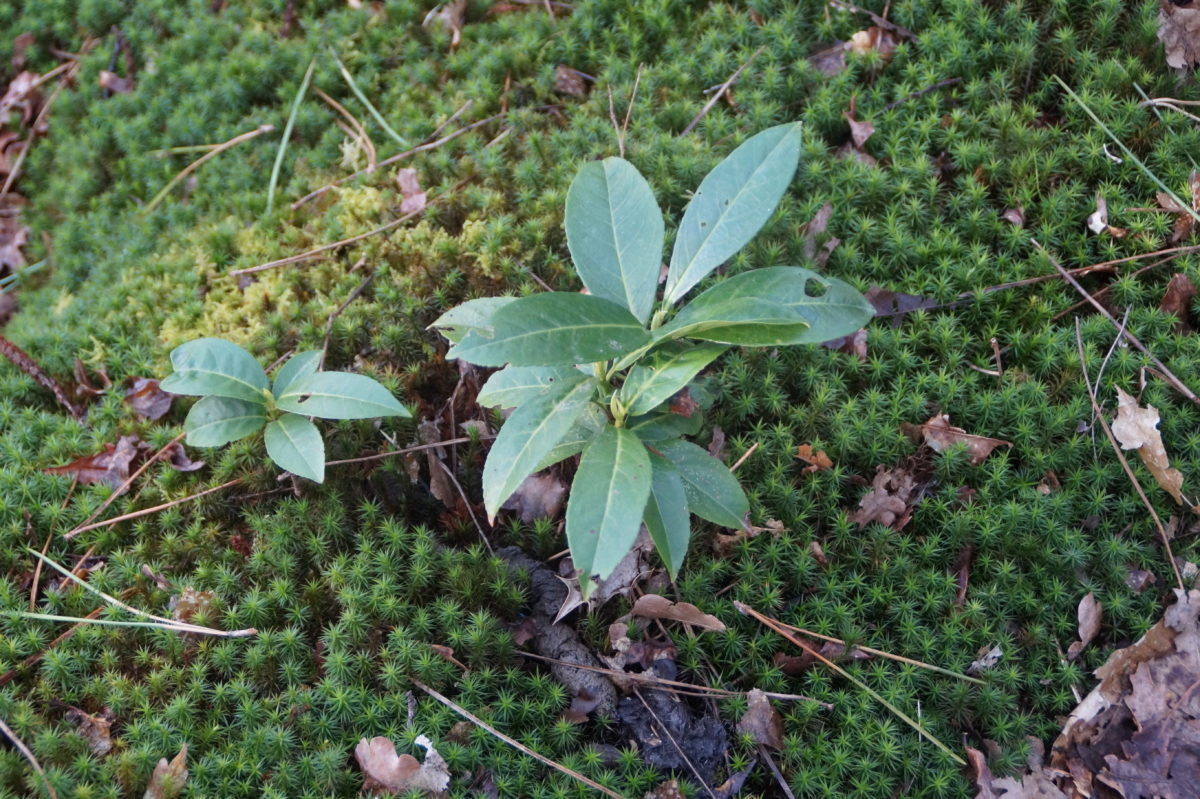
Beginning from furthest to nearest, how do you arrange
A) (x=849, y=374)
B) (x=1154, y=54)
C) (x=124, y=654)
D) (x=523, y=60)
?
(x=523, y=60), (x=1154, y=54), (x=849, y=374), (x=124, y=654)

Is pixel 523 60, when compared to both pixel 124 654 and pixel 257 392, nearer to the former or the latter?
pixel 257 392

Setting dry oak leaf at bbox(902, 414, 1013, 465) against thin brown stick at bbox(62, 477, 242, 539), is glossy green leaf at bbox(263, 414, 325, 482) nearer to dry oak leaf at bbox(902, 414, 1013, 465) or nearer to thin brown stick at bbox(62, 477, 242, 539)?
thin brown stick at bbox(62, 477, 242, 539)

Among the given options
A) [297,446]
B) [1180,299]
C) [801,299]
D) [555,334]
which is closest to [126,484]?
[297,446]

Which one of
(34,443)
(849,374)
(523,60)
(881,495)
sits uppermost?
(523,60)

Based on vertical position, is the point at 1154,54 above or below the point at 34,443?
above

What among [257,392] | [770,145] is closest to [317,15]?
[257,392]

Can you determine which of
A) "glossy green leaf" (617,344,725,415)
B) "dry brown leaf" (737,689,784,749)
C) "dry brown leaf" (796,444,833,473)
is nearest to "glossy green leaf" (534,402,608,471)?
"glossy green leaf" (617,344,725,415)

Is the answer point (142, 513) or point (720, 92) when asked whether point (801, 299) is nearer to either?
point (720, 92)

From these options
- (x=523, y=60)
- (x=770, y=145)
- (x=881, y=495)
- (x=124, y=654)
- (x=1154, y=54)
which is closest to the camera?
(x=770, y=145)
